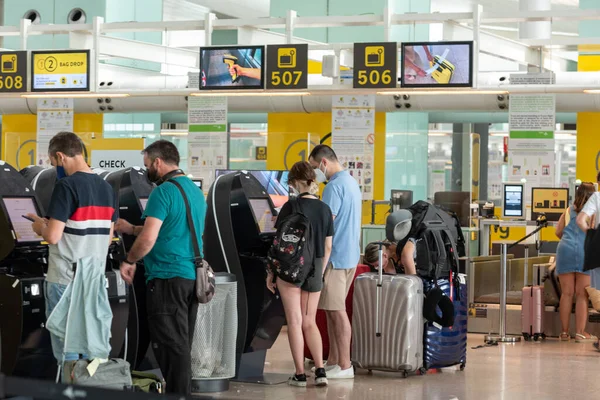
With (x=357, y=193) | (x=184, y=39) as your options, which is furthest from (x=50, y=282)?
(x=184, y=39)

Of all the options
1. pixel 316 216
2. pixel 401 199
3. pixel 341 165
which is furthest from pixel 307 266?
pixel 401 199

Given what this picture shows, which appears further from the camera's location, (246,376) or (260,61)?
(260,61)

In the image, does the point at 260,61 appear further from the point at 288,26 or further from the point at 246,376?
the point at 246,376

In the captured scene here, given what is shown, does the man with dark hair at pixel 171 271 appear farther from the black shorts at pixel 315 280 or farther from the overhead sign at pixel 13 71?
the overhead sign at pixel 13 71

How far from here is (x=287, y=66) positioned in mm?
12070

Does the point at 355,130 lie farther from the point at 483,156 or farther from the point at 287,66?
the point at 483,156

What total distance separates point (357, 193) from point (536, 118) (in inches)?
248

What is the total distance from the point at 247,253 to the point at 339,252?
640mm

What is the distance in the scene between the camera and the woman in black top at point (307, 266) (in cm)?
648

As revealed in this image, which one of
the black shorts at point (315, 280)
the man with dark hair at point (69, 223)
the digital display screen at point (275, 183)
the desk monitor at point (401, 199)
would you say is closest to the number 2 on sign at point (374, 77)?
the digital display screen at point (275, 183)

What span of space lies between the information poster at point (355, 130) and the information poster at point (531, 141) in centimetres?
176

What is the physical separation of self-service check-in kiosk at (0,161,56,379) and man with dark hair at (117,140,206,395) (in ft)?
1.74

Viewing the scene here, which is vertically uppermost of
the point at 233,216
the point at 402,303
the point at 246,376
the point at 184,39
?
the point at 184,39

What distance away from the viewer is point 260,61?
12.2m
